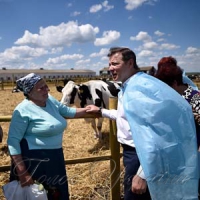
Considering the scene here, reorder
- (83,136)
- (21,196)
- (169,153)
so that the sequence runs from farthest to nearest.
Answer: (83,136) < (21,196) < (169,153)

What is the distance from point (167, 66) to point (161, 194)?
117cm

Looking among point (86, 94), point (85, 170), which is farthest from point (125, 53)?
point (86, 94)

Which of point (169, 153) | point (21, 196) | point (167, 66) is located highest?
point (167, 66)

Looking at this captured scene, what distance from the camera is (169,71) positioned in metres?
2.48

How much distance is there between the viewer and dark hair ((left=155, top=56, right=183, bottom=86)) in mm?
2484

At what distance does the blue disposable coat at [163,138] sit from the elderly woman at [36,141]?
2.44ft

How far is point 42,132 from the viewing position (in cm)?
226

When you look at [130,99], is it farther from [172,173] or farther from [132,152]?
[172,173]

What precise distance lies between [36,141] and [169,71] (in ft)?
4.56

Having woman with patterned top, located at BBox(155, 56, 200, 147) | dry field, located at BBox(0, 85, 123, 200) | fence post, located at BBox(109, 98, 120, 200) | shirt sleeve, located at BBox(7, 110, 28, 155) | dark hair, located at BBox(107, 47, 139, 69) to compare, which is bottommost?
dry field, located at BBox(0, 85, 123, 200)

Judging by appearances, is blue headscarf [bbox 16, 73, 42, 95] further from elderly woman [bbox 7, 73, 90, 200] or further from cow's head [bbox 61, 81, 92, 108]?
cow's head [bbox 61, 81, 92, 108]

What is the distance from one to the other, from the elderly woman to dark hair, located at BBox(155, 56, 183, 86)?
Result: 1061 mm

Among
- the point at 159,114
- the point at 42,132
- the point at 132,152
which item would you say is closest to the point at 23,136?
the point at 42,132

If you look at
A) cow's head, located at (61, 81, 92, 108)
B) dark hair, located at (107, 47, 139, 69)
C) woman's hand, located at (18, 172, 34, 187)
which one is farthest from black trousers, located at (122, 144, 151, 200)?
cow's head, located at (61, 81, 92, 108)
